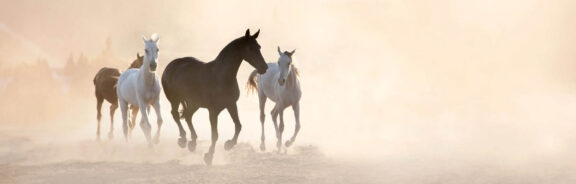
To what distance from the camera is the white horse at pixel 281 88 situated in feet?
52.6

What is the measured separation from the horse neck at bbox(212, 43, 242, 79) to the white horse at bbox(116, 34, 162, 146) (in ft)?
6.30

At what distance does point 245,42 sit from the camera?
12.9m

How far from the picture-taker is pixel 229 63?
42.7 ft

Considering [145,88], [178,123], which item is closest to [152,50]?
[178,123]

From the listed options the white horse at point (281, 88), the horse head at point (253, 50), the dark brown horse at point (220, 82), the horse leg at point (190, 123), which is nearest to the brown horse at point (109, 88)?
the white horse at point (281, 88)

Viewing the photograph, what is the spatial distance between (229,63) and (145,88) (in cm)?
380

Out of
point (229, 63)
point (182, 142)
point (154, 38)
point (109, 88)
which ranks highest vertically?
point (109, 88)

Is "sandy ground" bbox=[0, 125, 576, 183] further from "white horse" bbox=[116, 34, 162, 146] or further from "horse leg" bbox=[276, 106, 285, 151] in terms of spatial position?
"white horse" bbox=[116, 34, 162, 146]

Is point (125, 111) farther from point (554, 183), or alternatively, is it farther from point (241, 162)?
point (554, 183)

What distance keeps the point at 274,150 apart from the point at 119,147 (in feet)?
13.9

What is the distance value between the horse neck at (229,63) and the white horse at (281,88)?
8.71 feet

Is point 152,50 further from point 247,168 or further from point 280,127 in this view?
point 280,127

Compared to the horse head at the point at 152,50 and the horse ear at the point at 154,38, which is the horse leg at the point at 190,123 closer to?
the horse head at the point at 152,50

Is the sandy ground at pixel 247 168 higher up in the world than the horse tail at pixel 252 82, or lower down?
lower down
